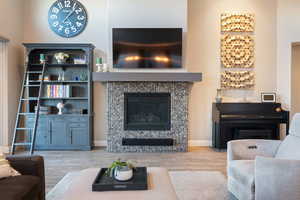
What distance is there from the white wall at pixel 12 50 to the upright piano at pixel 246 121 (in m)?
4.46

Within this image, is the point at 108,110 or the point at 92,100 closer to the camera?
the point at 108,110

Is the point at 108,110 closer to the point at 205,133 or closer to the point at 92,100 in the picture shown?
the point at 92,100

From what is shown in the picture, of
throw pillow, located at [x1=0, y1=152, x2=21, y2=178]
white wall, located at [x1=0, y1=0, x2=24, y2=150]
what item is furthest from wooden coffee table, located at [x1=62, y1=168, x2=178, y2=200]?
white wall, located at [x1=0, y1=0, x2=24, y2=150]

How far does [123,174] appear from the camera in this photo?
1983 mm

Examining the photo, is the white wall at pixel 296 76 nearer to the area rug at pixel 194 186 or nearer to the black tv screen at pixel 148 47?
the black tv screen at pixel 148 47

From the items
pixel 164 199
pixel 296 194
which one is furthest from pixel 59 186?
pixel 296 194

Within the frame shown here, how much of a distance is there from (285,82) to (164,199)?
4.90m

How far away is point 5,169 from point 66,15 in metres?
4.26

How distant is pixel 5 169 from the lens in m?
2.08

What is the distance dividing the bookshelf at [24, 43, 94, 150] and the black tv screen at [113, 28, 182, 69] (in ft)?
2.47

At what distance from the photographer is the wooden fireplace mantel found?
4816 millimetres

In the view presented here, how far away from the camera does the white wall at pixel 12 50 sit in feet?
15.8

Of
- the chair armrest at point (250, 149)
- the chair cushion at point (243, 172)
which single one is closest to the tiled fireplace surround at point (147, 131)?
the chair armrest at point (250, 149)

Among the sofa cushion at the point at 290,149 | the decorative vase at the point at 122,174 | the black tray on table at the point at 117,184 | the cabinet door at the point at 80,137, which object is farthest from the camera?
the cabinet door at the point at 80,137
